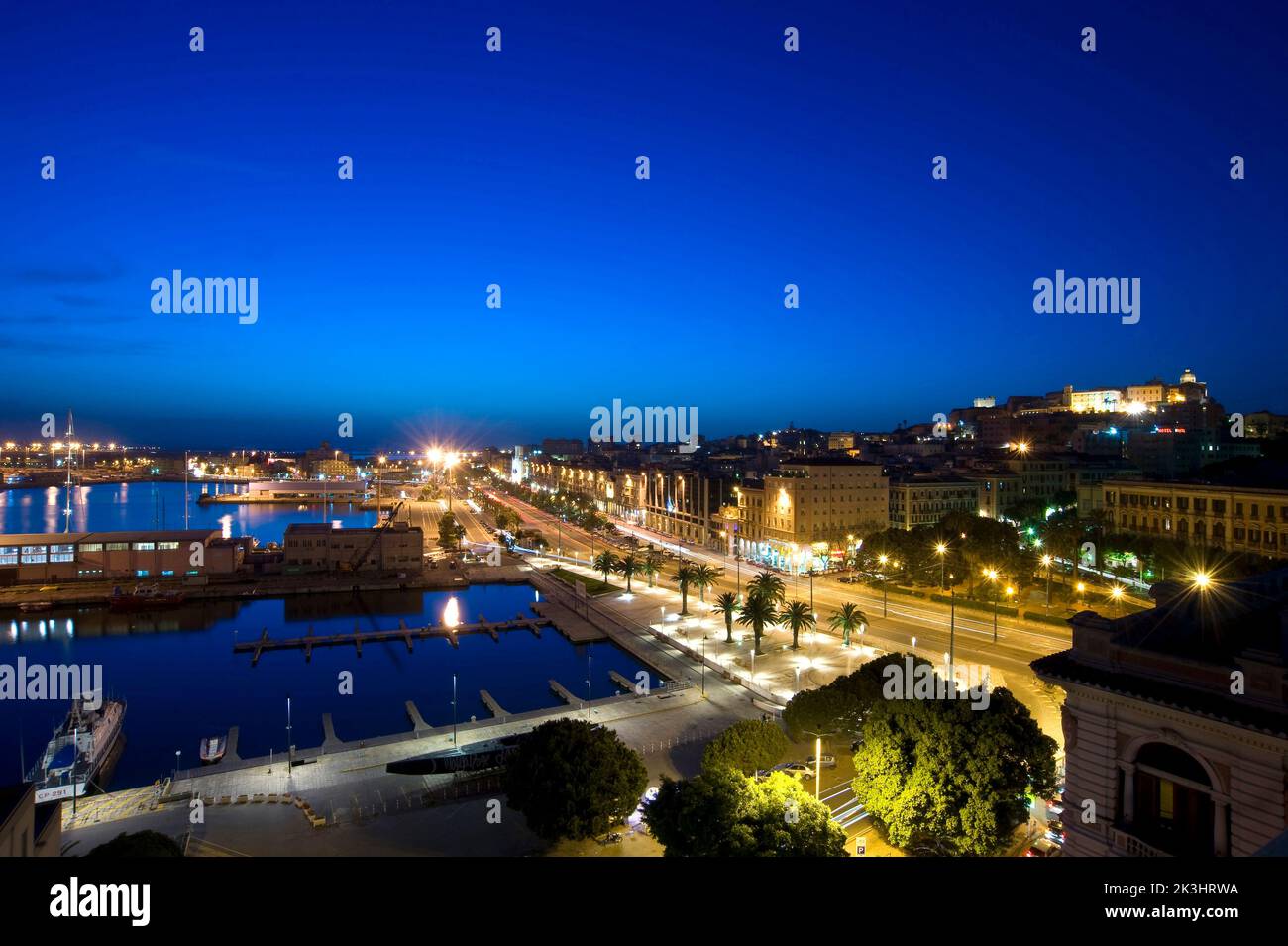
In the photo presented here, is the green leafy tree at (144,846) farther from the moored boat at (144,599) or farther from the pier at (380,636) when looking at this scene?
the moored boat at (144,599)

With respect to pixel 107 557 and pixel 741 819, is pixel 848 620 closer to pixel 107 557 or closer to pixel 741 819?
pixel 741 819

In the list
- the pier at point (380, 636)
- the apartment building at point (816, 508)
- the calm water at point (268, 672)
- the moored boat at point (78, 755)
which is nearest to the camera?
the moored boat at point (78, 755)

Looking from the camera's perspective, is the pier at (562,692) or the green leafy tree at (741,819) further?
the pier at (562,692)

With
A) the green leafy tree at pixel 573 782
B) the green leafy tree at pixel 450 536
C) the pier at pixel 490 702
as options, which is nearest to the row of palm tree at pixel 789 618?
the pier at pixel 490 702

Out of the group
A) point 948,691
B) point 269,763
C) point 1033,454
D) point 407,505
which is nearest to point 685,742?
point 948,691

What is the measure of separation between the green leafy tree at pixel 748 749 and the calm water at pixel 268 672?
33.6 feet

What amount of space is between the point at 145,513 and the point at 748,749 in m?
101

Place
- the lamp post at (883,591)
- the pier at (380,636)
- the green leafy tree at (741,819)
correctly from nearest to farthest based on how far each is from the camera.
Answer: the green leafy tree at (741,819), the lamp post at (883,591), the pier at (380,636)

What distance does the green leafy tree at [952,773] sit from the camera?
451 inches

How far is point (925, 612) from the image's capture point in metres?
30.0

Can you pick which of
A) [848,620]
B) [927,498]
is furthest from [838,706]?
[927,498]

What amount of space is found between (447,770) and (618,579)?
78.8ft

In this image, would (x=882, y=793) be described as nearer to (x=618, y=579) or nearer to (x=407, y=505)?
(x=618, y=579)

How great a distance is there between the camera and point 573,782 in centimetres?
1230
